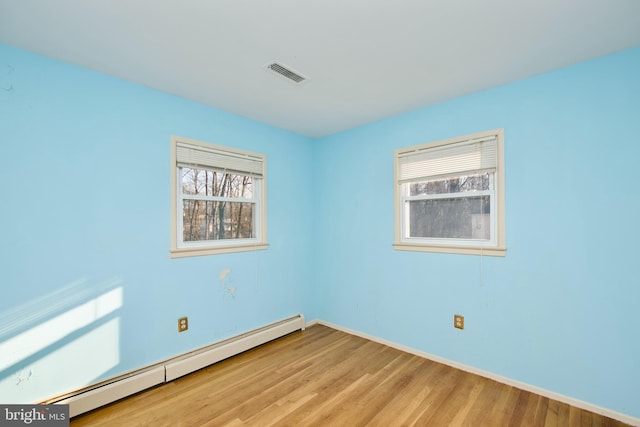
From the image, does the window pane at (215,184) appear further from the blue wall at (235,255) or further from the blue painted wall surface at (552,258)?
the blue painted wall surface at (552,258)

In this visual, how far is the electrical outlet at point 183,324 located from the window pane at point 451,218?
238 centimetres

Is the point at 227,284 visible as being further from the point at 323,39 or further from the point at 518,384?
the point at 518,384

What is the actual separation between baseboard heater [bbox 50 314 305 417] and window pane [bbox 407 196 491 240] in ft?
6.39

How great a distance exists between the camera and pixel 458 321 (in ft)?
8.62

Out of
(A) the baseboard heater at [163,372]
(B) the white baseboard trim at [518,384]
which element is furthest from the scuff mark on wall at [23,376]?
(B) the white baseboard trim at [518,384]

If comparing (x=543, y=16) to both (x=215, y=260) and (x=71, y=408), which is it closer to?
(x=215, y=260)

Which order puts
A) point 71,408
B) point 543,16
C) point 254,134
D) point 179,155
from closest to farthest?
point 543,16 → point 71,408 → point 179,155 → point 254,134

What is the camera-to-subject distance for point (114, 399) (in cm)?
209

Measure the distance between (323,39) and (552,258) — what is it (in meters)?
2.33

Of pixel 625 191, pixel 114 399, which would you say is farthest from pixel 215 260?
pixel 625 191

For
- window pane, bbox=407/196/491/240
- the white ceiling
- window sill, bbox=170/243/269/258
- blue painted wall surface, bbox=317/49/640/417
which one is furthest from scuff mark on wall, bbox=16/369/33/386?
window pane, bbox=407/196/491/240

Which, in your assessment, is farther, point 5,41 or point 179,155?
point 179,155

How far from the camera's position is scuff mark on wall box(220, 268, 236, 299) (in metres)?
2.88

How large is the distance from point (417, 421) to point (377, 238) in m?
1.74
